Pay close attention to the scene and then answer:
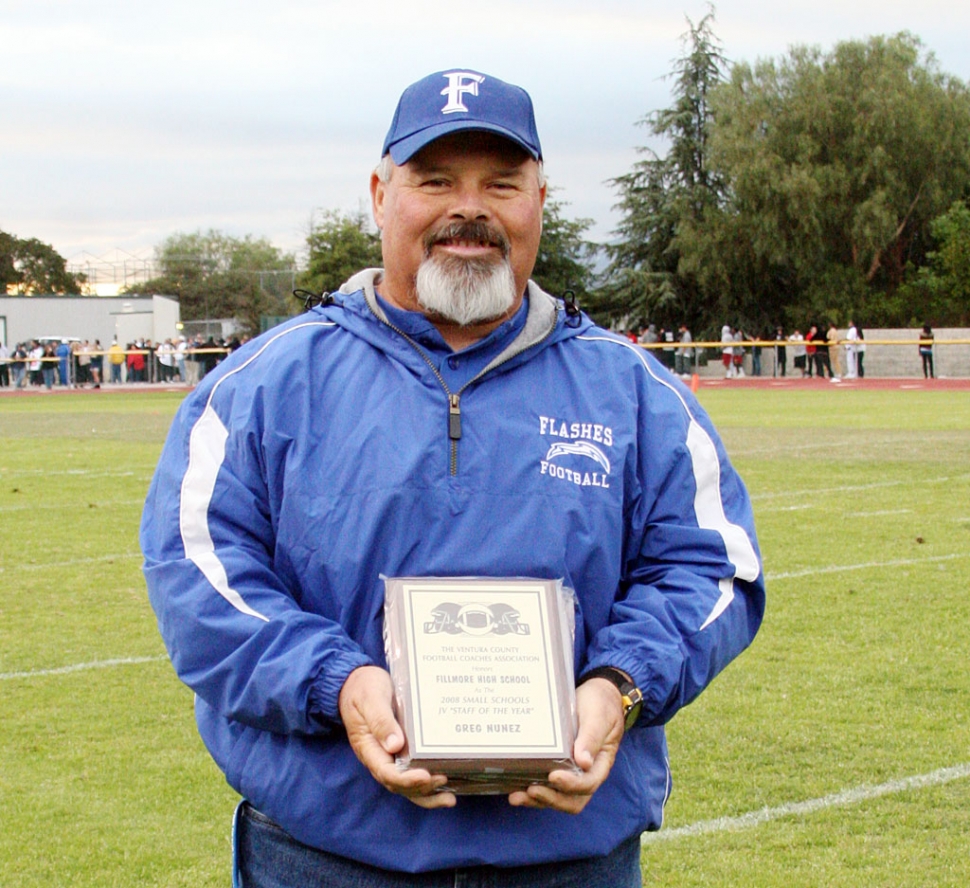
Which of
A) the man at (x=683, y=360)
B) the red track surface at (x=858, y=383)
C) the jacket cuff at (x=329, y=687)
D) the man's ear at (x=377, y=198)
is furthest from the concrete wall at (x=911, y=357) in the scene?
the jacket cuff at (x=329, y=687)

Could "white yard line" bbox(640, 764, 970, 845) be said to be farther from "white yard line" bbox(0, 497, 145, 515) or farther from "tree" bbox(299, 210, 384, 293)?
"tree" bbox(299, 210, 384, 293)

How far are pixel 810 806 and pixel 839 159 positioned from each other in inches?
2043

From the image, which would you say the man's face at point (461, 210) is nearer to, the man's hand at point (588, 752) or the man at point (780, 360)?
the man's hand at point (588, 752)

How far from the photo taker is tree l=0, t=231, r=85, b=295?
112 m

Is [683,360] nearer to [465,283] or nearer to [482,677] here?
[465,283]

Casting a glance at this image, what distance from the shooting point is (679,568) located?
8.49ft

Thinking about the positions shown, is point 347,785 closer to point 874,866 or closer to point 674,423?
point 674,423

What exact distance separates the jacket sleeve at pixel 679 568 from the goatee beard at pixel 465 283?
0.34m

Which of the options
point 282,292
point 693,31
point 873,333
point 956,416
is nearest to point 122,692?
point 956,416

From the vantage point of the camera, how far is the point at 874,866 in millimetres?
4570

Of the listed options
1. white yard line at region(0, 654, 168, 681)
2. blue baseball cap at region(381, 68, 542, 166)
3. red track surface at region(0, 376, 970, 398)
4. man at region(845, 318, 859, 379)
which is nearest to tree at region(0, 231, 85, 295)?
red track surface at region(0, 376, 970, 398)

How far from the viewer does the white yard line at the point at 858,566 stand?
906 cm

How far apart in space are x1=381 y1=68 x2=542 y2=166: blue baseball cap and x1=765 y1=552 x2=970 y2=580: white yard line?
6490 mm

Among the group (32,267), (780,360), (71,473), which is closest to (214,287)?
(32,267)
